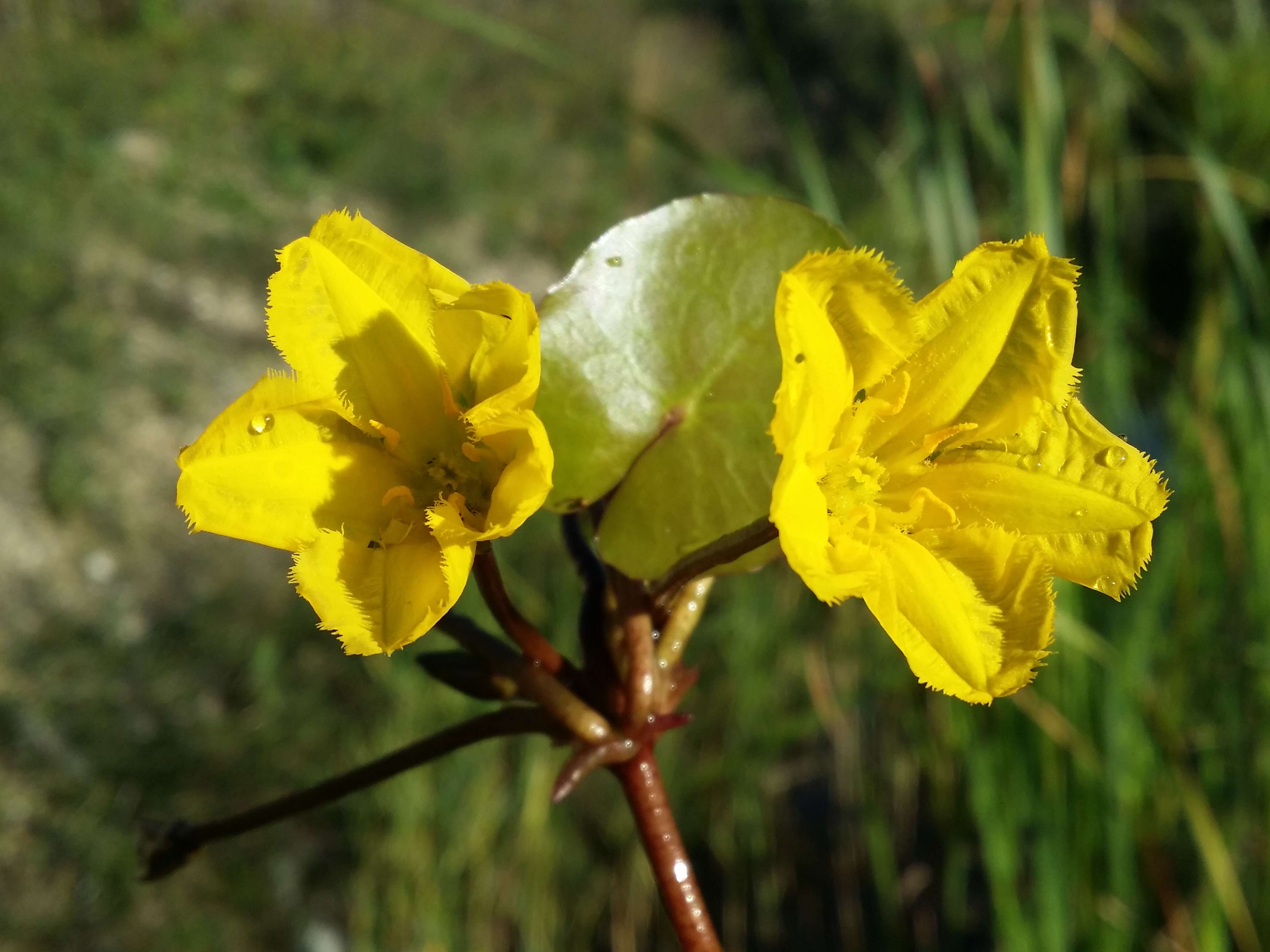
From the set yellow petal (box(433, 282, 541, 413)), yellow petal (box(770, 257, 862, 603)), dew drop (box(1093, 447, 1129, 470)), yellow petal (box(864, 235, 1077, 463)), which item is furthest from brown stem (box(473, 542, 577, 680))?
dew drop (box(1093, 447, 1129, 470))

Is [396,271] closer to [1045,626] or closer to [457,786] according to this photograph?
[1045,626]

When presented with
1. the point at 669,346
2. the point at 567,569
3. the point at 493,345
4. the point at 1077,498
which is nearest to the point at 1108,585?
the point at 1077,498

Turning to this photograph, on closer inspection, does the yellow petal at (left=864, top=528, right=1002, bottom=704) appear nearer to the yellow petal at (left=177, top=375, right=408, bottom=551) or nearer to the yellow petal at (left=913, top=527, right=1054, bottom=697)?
the yellow petal at (left=913, top=527, right=1054, bottom=697)

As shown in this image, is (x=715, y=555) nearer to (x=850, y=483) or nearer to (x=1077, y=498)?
(x=850, y=483)

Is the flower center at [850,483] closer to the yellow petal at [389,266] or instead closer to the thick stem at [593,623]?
the thick stem at [593,623]

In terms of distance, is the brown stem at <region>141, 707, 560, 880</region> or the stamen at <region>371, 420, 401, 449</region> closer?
the brown stem at <region>141, 707, 560, 880</region>

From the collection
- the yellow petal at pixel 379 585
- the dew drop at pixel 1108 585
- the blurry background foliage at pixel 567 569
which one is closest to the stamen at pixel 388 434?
the yellow petal at pixel 379 585

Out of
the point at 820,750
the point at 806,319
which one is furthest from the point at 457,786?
the point at 806,319
